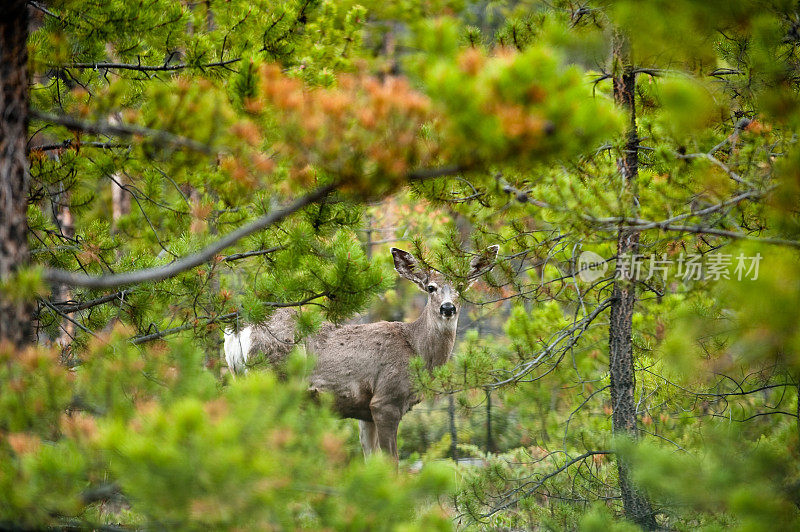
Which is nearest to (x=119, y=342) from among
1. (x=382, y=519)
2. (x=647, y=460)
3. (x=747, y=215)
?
(x=382, y=519)

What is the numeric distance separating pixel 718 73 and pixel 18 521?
18.7 feet

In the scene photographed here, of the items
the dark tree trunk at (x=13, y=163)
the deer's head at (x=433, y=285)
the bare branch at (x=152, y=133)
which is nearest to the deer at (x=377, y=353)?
the deer's head at (x=433, y=285)

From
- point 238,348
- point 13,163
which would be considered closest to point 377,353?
point 238,348

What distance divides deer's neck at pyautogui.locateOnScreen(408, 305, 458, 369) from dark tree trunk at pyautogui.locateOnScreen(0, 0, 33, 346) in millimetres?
4557

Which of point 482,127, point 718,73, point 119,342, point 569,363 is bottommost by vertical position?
point 569,363

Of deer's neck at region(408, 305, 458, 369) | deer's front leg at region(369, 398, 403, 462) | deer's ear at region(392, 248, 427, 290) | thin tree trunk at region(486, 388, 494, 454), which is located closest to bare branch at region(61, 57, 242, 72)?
deer's ear at region(392, 248, 427, 290)

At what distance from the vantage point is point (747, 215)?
5.59 meters

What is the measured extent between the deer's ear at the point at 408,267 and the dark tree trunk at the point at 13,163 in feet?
12.7

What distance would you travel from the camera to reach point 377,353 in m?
7.68

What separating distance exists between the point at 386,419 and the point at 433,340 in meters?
1.01

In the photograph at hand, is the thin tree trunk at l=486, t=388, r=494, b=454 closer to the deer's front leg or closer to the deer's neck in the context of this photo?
the deer's neck

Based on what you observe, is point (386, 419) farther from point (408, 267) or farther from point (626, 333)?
point (626, 333)

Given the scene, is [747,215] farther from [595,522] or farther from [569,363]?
[569,363]

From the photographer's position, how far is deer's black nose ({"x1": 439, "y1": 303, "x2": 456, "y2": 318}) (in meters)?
6.98
